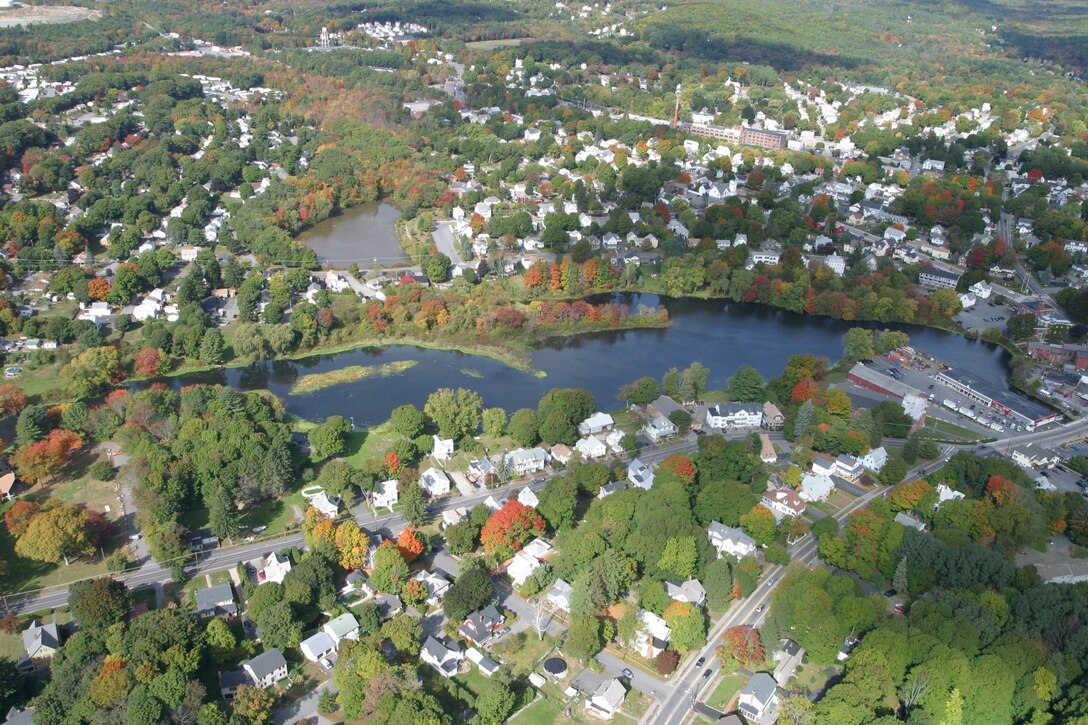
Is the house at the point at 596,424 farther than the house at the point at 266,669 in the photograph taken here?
Yes

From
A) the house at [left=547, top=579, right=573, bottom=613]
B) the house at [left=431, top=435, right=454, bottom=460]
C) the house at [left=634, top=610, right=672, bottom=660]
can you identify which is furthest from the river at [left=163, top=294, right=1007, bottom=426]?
the house at [left=634, top=610, right=672, bottom=660]

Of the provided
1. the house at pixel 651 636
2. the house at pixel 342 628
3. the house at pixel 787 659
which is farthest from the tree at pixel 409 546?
the house at pixel 787 659

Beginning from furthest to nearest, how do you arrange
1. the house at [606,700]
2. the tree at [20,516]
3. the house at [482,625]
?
the tree at [20,516] → the house at [482,625] → the house at [606,700]

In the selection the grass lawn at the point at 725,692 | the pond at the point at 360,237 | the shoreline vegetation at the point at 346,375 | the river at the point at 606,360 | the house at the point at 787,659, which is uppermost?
the house at the point at 787,659

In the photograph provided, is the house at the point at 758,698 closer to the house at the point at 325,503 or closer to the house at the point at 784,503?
the house at the point at 784,503

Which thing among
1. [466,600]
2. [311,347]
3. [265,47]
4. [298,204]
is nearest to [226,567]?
[466,600]

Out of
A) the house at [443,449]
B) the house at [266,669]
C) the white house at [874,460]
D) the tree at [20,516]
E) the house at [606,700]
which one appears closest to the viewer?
the house at [606,700]
